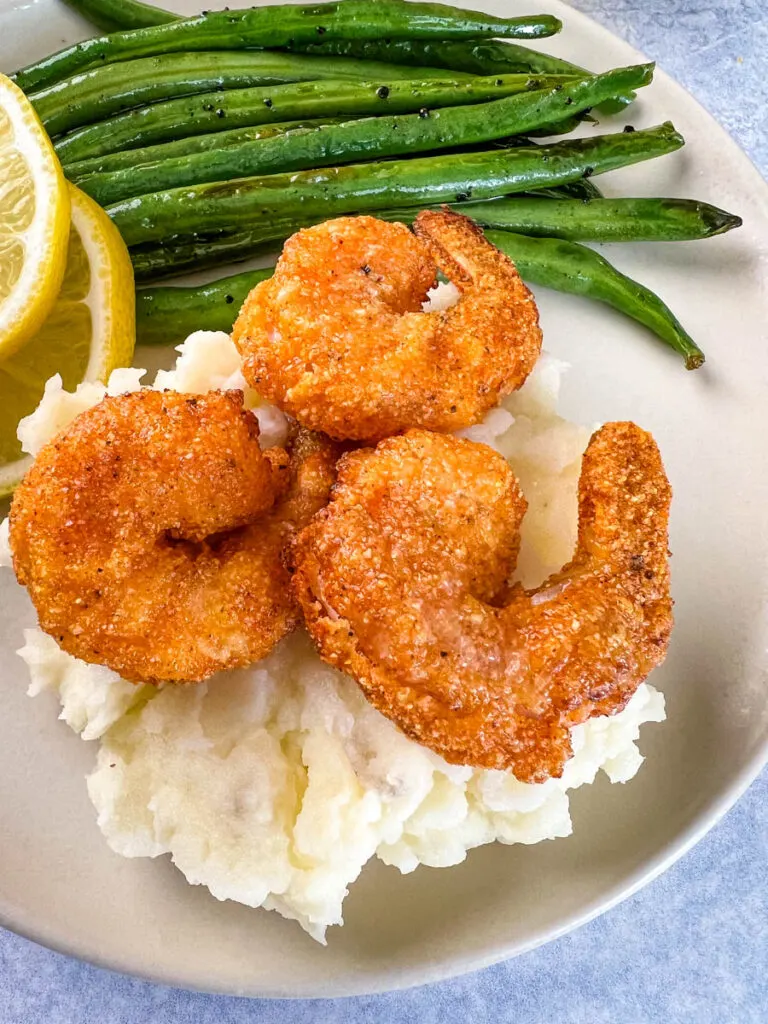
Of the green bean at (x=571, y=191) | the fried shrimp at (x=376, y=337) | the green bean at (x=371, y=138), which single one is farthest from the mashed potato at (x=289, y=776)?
the green bean at (x=571, y=191)

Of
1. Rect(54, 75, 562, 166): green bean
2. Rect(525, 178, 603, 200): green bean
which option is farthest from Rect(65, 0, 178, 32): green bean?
Rect(525, 178, 603, 200): green bean

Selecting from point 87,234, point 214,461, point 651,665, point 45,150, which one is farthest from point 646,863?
point 45,150

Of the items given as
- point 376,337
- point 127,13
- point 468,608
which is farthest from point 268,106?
point 468,608

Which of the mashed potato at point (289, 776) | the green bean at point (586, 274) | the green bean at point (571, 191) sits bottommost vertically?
the mashed potato at point (289, 776)

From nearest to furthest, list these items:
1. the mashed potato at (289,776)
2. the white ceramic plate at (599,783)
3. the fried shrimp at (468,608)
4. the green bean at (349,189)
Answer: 1. the fried shrimp at (468,608)
2. the mashed potato at (289,776)
3. the white ceramic plate at (599,783)
4. the green bean at (349,189)

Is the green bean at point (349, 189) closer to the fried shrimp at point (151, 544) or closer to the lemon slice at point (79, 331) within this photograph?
the lemon slice at point (79, 331)

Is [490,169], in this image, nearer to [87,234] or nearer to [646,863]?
[87,234]
